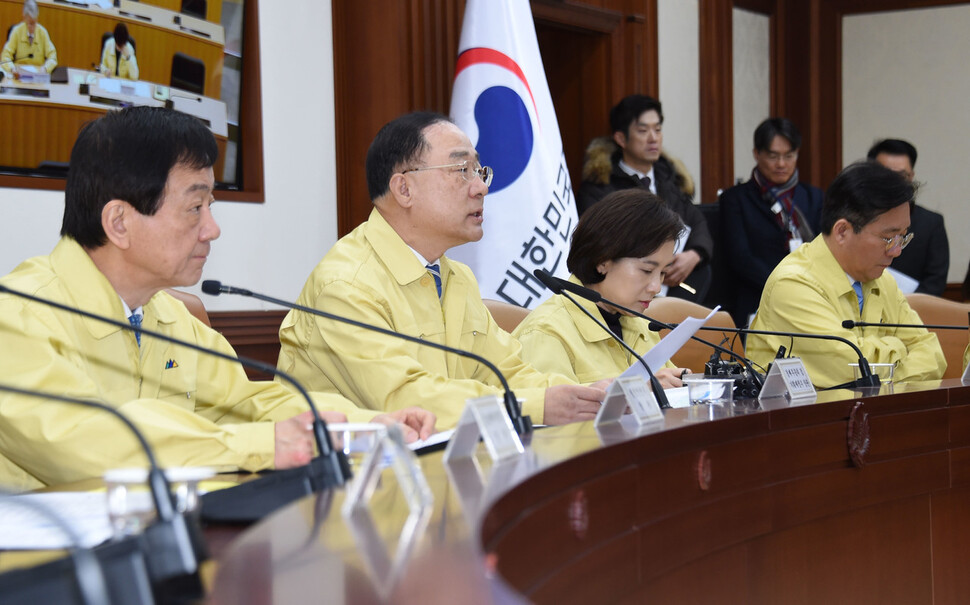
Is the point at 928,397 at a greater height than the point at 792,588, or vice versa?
the point at 928,397

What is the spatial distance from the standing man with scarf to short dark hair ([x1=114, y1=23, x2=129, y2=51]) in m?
2.66

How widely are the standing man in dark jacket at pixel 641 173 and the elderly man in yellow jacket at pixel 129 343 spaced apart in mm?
2604

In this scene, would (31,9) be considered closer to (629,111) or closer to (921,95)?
(629,111)

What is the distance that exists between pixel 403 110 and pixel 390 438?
2.87 m

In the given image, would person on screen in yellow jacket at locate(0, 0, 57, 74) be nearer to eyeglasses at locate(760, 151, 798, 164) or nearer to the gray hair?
the gray hair

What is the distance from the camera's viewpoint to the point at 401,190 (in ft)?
8.12

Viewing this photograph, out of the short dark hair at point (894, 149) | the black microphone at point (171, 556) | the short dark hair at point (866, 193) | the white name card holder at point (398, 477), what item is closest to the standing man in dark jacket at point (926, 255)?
the short dark hair at point (894, 149)

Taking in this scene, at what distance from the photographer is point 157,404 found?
161cm

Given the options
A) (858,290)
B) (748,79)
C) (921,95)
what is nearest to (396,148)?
(858,290)

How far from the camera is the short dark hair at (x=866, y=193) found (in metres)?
3.31

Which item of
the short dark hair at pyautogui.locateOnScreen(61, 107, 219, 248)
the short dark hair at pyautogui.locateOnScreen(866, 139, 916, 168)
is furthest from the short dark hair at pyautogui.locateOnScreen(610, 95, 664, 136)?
the short dark hair at pyautogui.locateOnScreen(61, 107, 219, 248)

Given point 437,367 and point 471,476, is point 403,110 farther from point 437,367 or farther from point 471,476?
point 471,476

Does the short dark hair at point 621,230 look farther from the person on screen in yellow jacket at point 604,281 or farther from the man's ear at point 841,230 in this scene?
the man's ear at point 841,230

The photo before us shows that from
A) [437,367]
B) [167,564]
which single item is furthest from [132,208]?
[167,564]
